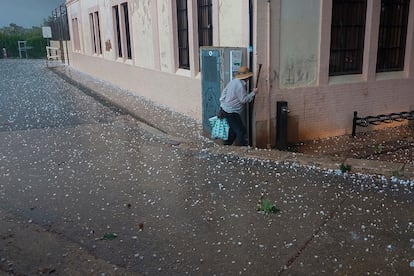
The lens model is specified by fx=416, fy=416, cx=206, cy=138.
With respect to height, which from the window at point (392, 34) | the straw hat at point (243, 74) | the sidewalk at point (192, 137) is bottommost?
the sidewalk at point (192, 137)

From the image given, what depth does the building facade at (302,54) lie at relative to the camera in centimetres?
714

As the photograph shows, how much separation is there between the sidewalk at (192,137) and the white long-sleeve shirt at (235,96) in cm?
70

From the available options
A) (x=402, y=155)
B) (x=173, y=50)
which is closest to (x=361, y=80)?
(x=402, y=155)

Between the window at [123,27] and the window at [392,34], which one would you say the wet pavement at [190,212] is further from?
the window at [123,27]

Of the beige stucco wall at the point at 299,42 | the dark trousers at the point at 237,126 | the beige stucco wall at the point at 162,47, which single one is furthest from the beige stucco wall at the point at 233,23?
the dark trousers at the point at 237,126

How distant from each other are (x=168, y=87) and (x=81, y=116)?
238 cm

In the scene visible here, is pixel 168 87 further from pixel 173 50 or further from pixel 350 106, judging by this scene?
pixel 350 106

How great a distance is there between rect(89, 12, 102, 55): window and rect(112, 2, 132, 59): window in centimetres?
329

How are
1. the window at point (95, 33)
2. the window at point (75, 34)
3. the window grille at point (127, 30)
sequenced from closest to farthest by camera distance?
the window grille at point (127, 30) → the window at point (95, 33) → the window at point (75, 34)

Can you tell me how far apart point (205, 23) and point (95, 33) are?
12.1m

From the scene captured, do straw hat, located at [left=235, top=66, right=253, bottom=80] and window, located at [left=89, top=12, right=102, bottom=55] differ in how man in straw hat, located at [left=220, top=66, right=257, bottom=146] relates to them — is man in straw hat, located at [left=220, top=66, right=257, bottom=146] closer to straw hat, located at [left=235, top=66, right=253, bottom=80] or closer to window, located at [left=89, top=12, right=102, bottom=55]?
straw hat, located at [left=235, top=66, right=253, bottom=80]

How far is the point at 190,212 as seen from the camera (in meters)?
4.31

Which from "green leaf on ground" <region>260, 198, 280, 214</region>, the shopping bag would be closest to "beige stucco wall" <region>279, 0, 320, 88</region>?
the shopping bag

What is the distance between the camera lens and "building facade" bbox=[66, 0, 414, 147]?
7141 mm
